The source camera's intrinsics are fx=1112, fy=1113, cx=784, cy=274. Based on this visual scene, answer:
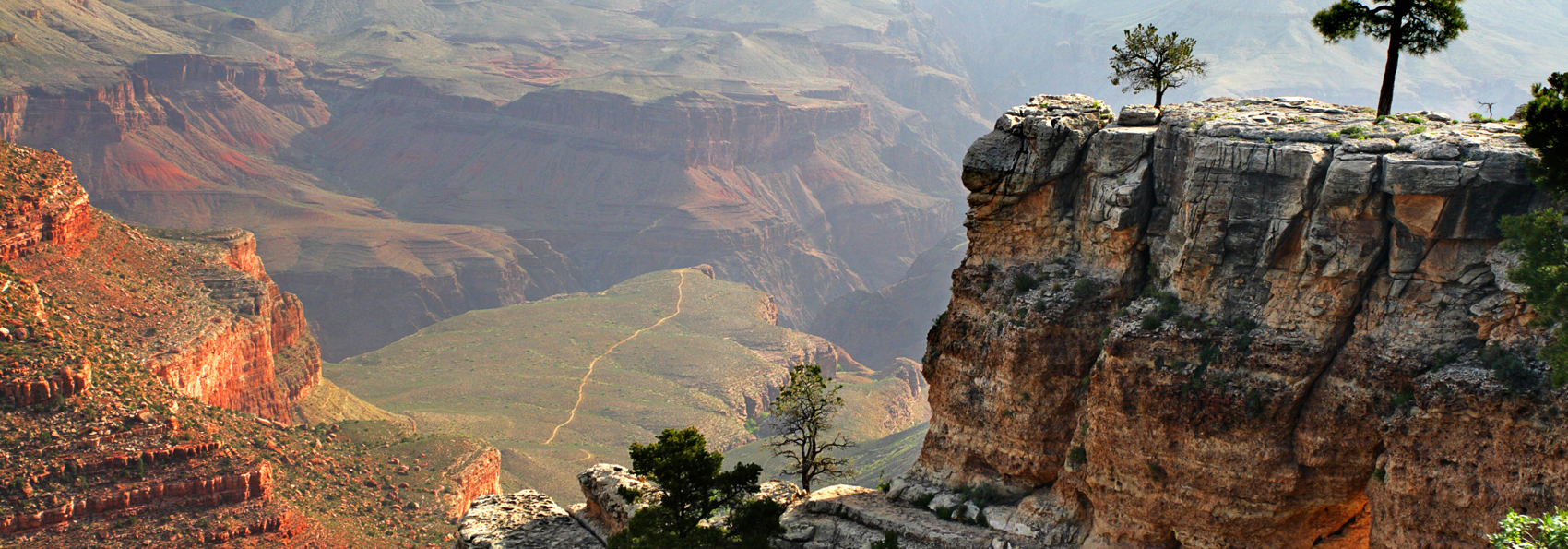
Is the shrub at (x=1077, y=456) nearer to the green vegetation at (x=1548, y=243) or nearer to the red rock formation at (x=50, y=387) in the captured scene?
the green vegetation at (x=1548, y=243)

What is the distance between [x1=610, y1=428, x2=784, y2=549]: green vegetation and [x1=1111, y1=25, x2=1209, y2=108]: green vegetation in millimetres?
19080

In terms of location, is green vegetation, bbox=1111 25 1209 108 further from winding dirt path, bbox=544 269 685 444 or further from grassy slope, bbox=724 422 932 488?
winding dirt path, bbox=544 269 685 444

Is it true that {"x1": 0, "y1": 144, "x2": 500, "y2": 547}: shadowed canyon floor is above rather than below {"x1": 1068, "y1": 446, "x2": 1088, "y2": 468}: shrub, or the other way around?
below

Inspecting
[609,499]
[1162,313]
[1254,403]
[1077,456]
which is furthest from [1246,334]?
[609,499]

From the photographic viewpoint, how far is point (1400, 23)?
3262 cm

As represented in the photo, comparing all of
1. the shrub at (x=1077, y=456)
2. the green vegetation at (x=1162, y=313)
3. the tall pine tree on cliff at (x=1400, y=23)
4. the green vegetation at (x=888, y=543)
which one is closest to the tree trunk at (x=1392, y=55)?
the tall pine tree on cliff at (x=1400, y=23)

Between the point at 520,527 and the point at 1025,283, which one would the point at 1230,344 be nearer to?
the point at 1025,283

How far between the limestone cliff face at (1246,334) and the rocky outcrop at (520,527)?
15.0m

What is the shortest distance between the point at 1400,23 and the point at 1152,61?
8118 mm

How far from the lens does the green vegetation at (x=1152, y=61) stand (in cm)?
3816

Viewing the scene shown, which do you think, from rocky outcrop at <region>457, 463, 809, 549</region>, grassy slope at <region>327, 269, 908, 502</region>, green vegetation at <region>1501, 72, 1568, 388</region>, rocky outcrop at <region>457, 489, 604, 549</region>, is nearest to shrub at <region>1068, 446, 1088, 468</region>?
rocky outcrop at <region>457, 463, 809, 549</region>

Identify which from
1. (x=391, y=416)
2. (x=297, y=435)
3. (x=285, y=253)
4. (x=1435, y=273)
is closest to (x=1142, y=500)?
(x=1435, y=273)

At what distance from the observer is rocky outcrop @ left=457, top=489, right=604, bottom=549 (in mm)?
41125

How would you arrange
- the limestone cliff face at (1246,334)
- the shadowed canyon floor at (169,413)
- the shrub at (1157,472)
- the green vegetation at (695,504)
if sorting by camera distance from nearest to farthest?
the limestone cliff face at (1246,334)
the shrub at (1157,472)
the green vegetation at (695,504)
the shadowed canyon floor at (169,413)
